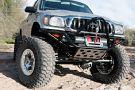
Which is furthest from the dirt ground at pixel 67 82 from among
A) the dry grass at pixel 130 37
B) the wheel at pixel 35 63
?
the dry grass at pixel 130 37

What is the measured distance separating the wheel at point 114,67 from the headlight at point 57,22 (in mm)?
1785

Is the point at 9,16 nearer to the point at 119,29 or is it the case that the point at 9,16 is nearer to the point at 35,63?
the point at 119,29

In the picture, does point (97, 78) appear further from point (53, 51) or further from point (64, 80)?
point (53, 51)

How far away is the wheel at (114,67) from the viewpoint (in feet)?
28.3

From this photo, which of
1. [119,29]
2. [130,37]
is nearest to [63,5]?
[119,29]

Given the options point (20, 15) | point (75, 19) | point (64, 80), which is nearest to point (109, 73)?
point (64, 80)

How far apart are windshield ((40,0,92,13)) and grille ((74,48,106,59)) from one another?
179cm

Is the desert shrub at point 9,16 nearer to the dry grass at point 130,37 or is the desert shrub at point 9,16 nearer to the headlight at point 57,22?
the dry grass at point 130,37

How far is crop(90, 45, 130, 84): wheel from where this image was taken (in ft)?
28.3

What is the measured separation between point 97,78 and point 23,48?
2.39 m

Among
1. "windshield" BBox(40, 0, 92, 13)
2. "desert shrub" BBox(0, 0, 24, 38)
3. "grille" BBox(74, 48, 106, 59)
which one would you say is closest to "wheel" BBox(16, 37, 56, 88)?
"grille" BBox(74, 48, 106, 59)

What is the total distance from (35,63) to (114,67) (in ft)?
7.53

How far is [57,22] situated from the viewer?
7.66 meters

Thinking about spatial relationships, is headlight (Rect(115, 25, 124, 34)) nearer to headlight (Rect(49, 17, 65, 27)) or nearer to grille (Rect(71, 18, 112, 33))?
grille (Rect(71, 18, 112, 33))
